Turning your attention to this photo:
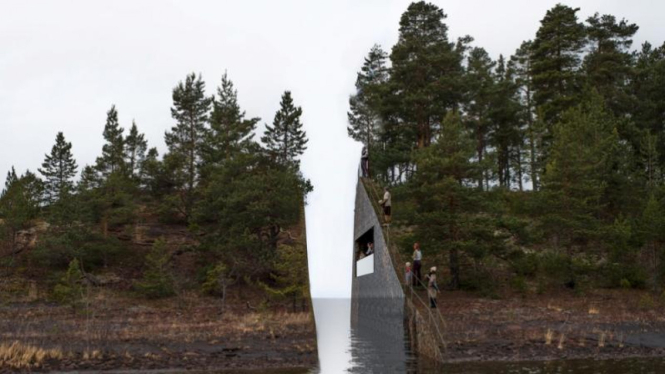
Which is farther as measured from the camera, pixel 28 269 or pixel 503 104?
pixel 503 104

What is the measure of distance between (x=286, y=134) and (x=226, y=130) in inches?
313

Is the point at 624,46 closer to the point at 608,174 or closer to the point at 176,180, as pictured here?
the point at 608,174

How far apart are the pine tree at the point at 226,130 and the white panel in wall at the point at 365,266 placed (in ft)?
57.2

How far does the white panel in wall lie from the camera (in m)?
33.2

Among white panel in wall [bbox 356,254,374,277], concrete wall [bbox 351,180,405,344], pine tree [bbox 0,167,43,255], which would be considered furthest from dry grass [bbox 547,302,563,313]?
pine tree [bbox 0,167,43,255]

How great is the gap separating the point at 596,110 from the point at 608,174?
562cm

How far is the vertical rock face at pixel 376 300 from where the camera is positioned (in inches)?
989

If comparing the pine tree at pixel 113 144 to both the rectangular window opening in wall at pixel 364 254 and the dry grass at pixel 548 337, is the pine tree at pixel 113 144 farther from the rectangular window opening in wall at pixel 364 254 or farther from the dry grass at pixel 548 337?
the dry grass at pixel 548 337

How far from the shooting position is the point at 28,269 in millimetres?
49188

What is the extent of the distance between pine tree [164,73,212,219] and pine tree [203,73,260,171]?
7.60 ft

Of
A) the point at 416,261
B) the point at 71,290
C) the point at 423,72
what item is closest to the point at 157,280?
the point at 71,290

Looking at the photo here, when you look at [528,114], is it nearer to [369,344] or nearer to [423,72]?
[423,72]

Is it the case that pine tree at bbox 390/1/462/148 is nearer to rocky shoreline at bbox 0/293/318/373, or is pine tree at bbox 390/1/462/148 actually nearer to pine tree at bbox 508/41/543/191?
pine tree at bbox 508/41/543/191

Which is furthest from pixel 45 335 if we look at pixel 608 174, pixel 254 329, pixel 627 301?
pixel 608 174
